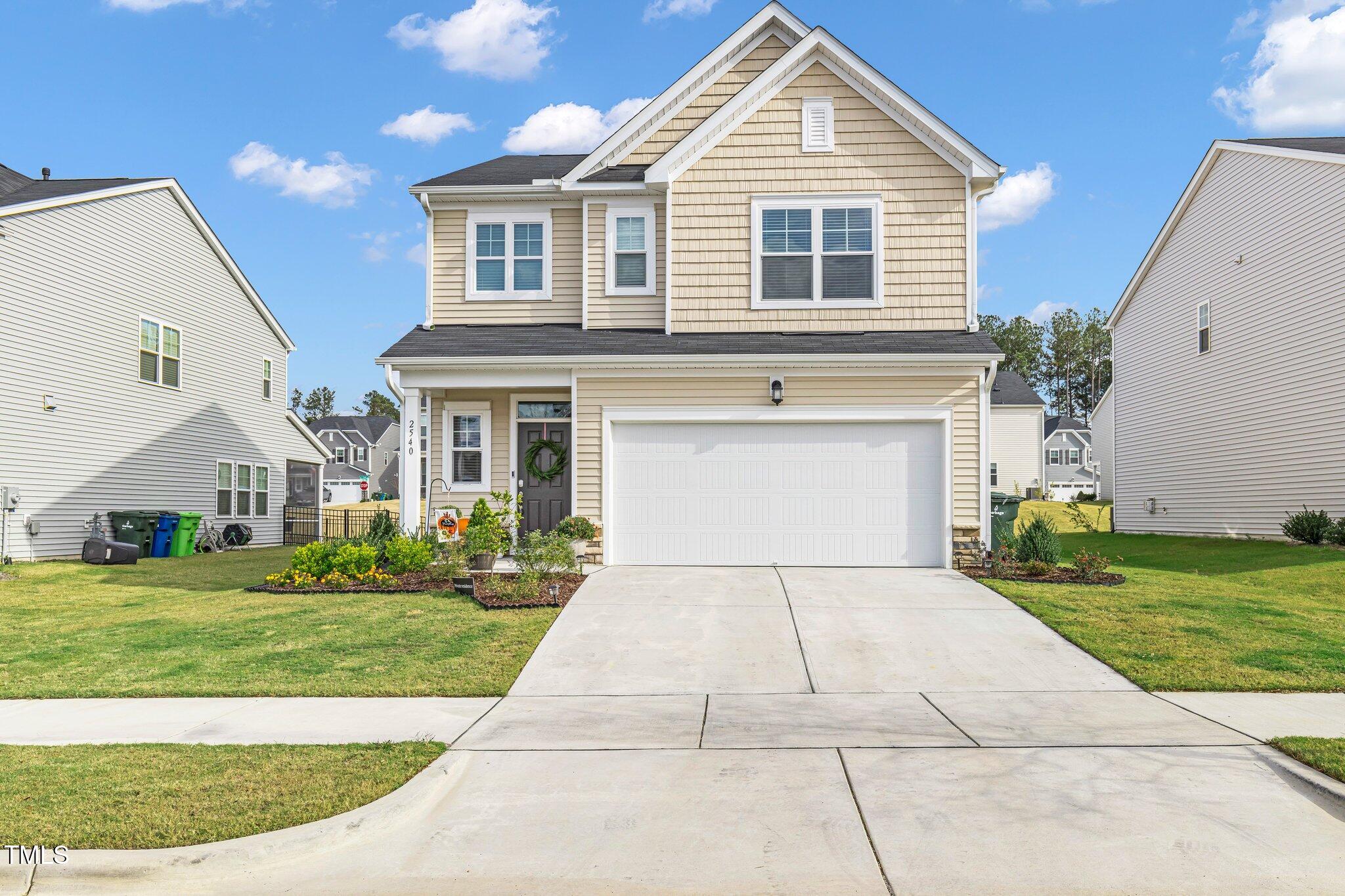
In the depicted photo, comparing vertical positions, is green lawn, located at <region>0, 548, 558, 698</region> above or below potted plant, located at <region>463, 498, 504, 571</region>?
below

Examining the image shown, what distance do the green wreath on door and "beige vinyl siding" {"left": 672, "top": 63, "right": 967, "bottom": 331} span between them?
2.97 m

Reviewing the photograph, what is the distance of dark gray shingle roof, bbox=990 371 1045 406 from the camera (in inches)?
1812

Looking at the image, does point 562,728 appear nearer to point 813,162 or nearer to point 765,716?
point 765,716

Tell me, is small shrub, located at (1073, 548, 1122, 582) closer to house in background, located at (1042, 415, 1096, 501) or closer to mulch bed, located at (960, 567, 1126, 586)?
mulch bed, located at (960, 567, 1126, 586)

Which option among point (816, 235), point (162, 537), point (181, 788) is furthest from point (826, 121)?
point (162, 537)

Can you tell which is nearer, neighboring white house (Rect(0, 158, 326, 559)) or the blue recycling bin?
neighboring white house (Rect(0, 158, 326, 559))

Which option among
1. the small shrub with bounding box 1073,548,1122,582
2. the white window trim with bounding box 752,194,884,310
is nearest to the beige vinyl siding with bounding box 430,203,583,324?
the white window trim with bounding box 752,194,884,310

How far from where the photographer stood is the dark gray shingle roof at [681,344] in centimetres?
1354

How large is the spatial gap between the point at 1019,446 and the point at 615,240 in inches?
1438

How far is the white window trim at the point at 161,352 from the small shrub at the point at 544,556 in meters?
13.6

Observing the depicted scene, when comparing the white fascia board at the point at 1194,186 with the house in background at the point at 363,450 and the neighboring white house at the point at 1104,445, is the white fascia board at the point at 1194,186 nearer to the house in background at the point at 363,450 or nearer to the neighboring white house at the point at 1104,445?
the neighboring white house at the point at 1104,445

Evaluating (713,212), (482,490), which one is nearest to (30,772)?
(482,490)

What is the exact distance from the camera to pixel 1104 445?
46.8m

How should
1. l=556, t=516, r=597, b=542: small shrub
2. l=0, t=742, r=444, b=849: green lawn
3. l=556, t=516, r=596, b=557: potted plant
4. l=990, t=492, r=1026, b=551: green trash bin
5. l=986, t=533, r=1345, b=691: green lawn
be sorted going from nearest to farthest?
l=0, t=742, r=444, b=849: green lawn → l=986, t=533, r=1345, b=691: green lawn → l=556, t=516, r=596, b=557: potted plant → l=556, t=516, r=597, b=542: small shrub → l=990, t=492, r=1026, b=551: green trash bin
